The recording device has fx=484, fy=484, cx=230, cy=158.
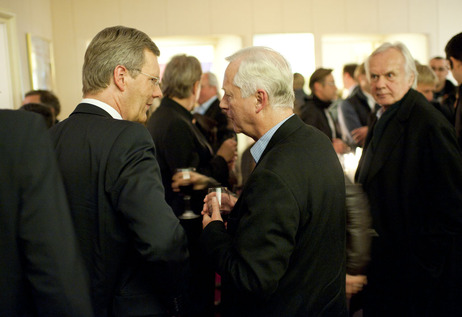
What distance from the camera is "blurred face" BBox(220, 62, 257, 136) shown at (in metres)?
1.50

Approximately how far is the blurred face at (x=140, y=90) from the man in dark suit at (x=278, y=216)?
10.6 inches

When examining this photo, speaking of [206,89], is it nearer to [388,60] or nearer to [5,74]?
[5,74]

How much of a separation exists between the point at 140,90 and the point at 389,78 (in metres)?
1.43

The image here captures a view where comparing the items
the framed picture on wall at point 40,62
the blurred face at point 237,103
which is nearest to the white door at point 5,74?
the framed picture on wall at point 40,62

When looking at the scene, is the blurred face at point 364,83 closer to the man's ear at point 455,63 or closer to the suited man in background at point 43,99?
the man's ear at point 455,63

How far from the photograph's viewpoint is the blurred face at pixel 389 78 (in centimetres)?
246

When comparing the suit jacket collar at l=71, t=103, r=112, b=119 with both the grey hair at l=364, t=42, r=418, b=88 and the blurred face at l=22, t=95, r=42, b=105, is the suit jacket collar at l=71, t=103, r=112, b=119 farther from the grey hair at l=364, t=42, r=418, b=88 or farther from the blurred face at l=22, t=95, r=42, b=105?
the blurred face at l=22, t=95, r=42, b=105

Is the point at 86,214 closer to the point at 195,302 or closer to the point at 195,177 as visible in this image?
the point at 195,177

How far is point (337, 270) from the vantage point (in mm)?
1476

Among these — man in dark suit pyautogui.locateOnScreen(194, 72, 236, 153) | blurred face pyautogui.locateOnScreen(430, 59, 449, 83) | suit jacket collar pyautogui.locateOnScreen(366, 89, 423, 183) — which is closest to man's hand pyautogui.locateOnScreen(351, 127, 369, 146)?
man in dark suit pyautogui.locateOnScreen(194, 72, 236, 153)

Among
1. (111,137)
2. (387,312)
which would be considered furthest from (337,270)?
(387,312)

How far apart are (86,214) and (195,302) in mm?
1682

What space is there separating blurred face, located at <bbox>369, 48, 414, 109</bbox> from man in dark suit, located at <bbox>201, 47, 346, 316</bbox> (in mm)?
1122

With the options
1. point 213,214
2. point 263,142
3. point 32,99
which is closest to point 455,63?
point 263,142
